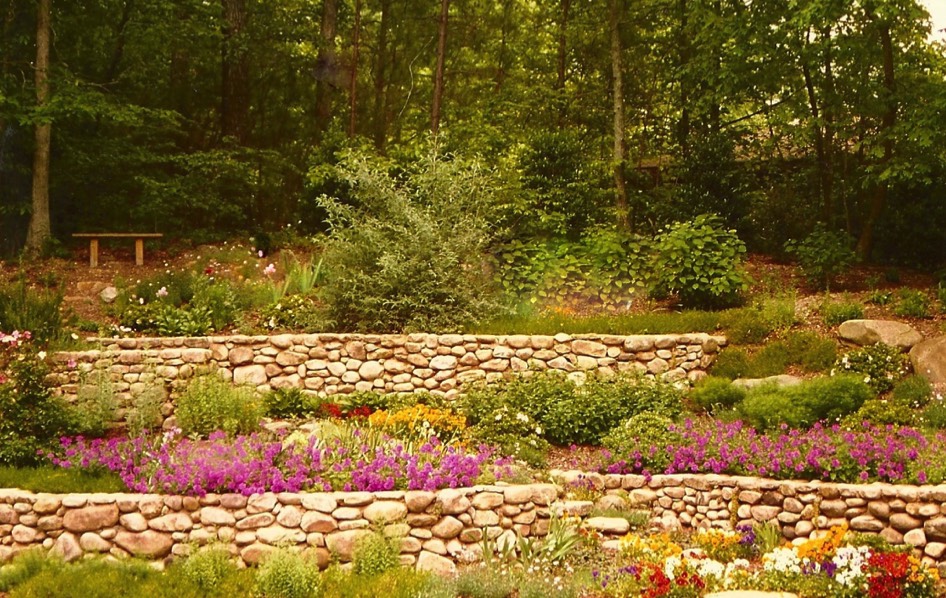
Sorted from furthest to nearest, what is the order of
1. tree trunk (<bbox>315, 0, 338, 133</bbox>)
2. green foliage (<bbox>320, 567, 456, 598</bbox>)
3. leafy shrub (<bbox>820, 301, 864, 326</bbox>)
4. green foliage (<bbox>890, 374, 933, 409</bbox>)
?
tree trunk (<bbox>315, 0, 338, 133</bbox>) < leafy shrub (<bbox>820, 301, 864, 326</bbox>) < green foliage (<bbox>890, 374, 933, 409</bbox>) < green foliage (<bbox>320, 567, 456, 598</bbox>)

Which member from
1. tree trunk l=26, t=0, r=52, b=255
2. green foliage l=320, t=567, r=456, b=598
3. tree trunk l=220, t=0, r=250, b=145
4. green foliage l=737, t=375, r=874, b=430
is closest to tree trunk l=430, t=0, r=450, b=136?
tree trunk l=220, t=0, r=250, b=145

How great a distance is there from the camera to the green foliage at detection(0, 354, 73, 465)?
8.78 meters

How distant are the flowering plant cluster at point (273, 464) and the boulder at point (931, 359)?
5365 mm

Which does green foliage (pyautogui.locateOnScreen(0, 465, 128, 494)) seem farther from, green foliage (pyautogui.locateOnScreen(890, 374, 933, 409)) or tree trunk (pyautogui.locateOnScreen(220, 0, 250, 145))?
tree trunk (pyautogui.locateOnScreen(220, 0, 250, 145))

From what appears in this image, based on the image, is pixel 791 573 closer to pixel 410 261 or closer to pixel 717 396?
pixel 717 396

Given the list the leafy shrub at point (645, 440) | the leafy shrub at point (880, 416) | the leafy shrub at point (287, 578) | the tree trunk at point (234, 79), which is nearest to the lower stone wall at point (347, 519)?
the leafy shrub at point (287, 578)

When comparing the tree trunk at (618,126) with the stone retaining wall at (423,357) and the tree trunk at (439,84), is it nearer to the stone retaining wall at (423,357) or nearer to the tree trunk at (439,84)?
the tree trunk at (439,84)

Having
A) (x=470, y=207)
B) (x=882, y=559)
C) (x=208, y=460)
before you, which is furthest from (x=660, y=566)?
(x=470, y=207)

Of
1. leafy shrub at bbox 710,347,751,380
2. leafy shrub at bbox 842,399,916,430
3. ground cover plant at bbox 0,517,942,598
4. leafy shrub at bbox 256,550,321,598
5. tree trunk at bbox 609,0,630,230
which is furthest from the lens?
tree trunk at bbox 609,0,630,230

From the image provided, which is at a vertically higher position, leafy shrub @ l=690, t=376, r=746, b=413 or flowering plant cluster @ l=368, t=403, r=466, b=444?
leafy shrub @ l=690, t=376, r=746, b=413

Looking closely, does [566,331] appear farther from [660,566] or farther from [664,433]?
[660,566]

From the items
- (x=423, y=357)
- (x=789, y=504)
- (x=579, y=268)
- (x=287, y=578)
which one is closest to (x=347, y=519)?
(x=287, y=578)

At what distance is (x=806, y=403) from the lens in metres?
9.35

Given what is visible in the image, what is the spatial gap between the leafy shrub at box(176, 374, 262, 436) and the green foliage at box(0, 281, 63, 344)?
95.3 inches
